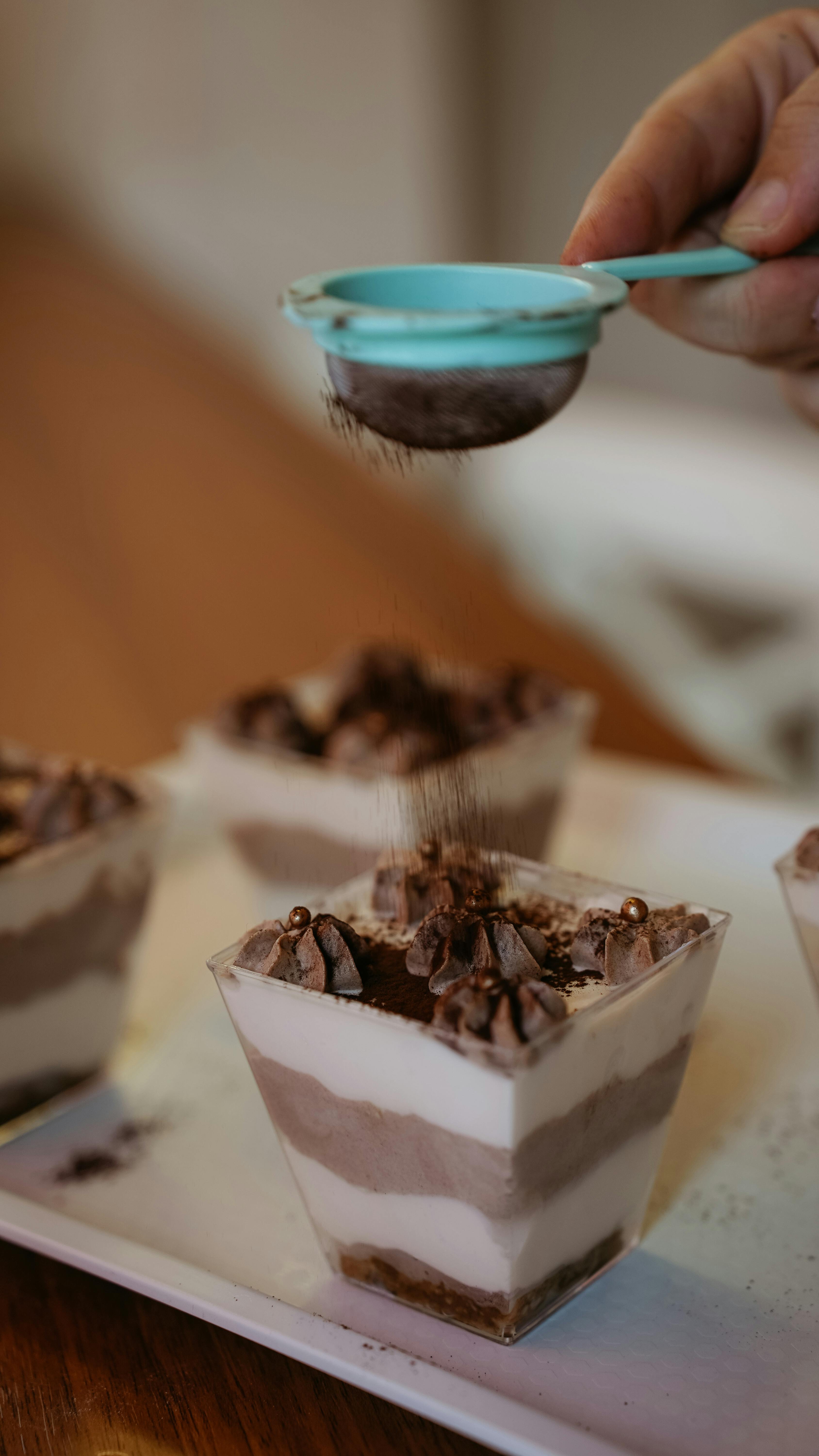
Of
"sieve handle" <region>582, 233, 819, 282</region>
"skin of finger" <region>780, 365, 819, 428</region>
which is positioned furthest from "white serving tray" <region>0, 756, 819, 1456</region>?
"sieve handle" <region>582, 233, 819, 282</region>

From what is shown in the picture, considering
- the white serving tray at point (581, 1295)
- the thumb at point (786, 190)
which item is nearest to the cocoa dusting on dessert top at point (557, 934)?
the white serving tray at point (581, 1295)

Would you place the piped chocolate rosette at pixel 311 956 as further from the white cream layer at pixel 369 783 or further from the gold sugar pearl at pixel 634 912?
the white cream layer at pixel 369 783

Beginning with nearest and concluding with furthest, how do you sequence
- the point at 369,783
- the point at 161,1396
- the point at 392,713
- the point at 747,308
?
the point at 161,1396 → the point at 747,308 → the point at 369,783 → the point at 392,713

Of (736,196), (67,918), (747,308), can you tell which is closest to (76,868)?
(67,918)

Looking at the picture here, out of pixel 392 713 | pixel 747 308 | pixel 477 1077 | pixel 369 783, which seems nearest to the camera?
pixel 477 1077

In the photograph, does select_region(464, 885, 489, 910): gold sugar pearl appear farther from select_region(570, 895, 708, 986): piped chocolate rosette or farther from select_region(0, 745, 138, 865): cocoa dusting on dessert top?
select_region(0, 745, 138, 865): cocoa dusting on dessert top

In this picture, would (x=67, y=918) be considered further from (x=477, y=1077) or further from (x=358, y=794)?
(x=477, y=1077)

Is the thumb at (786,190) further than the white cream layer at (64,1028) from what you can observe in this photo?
No
